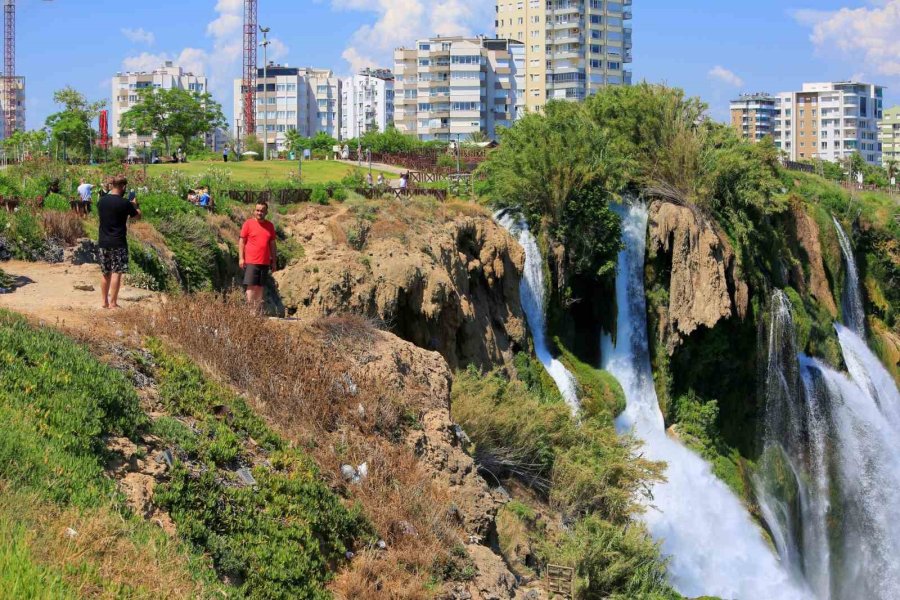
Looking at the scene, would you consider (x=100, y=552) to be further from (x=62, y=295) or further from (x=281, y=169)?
(x=281, y=169)

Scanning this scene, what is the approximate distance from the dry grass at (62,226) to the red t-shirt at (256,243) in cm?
303

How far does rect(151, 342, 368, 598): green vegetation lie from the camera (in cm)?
775

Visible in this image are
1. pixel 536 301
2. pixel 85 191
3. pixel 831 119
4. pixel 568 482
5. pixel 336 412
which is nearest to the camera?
pixel 336 412

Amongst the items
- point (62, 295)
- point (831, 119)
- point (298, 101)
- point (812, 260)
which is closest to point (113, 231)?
point (62, 295)

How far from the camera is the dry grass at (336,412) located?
9.16 m

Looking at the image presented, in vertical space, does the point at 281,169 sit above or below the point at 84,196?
above

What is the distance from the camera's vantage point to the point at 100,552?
259 inches

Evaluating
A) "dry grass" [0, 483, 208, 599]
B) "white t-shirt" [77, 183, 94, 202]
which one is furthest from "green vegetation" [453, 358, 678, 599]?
"white t-shirt" [77, 183, 94, 202]

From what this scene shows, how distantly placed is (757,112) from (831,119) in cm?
1049

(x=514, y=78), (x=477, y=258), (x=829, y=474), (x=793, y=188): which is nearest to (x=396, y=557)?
(x=477, y=258)

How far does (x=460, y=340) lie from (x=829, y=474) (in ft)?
45.2

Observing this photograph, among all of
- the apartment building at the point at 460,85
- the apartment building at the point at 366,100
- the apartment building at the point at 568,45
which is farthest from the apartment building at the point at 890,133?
the apartment building at the point at 460,85

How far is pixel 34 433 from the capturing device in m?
7.54

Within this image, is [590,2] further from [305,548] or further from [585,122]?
[305,548]
